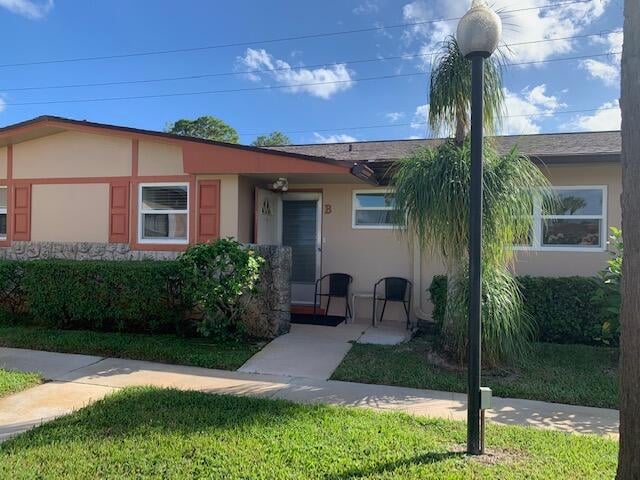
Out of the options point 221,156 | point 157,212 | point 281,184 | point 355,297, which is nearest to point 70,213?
point 157,212

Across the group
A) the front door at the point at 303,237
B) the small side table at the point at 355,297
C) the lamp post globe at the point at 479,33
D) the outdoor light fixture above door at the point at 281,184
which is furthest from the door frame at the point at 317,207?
the lamp post globe at the point at 479,33

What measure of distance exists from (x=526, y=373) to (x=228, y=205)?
16.9 feet

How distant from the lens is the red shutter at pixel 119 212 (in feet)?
27.5

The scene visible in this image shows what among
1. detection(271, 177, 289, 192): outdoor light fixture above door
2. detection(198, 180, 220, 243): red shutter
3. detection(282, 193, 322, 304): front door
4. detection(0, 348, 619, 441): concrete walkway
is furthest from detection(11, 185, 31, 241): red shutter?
detection(282, 193, 322, 304): front door

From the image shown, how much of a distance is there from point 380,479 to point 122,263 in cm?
547

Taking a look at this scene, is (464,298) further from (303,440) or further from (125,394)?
(125,394)

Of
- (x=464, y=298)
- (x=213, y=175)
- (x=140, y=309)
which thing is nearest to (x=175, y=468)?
(x=464, y=298)

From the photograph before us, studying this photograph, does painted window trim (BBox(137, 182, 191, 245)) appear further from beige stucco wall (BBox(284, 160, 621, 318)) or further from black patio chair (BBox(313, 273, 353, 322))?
black patio chair (BBox(313, 273, 353, 322))

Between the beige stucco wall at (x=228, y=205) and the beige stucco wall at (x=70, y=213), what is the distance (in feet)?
7.90

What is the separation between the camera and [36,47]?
18562mm

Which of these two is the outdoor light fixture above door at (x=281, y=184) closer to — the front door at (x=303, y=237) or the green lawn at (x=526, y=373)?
the front door at (x=303, y=237)

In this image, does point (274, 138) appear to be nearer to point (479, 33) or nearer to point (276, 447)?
point (479, 33)

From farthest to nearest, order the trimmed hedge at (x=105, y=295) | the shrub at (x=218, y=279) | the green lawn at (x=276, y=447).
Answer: the trimmed hedge at (x=105, y=295) < the shrub at (x=218, y=279) < the green lawn at (x=276, y=447)

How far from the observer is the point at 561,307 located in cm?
665
